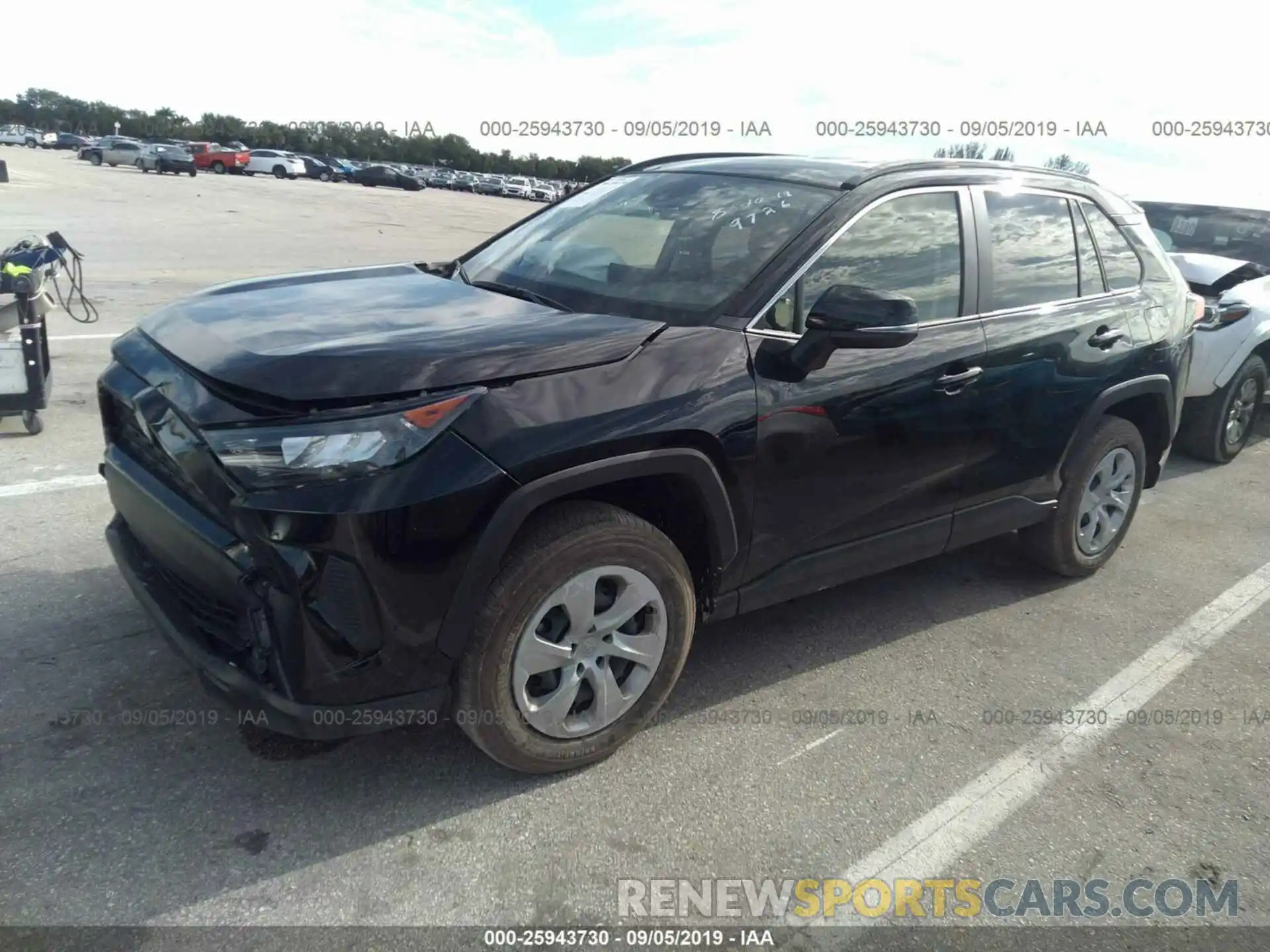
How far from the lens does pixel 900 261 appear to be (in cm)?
354

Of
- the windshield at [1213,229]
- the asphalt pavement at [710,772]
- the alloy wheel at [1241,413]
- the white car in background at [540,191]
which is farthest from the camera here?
the white car in background at [540,191]

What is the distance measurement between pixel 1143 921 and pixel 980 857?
1.39 ft

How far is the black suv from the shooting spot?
244 centimetres

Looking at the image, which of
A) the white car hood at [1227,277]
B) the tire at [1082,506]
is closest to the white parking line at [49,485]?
the tire at [1082,506]

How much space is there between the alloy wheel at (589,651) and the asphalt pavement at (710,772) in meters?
0.25

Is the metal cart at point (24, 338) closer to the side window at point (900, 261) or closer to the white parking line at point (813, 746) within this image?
the side window at point (900, 261)

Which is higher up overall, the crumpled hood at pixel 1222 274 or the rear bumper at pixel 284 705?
the crumpled hood at pixel 1222 274

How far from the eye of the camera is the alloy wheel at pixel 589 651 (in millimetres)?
2709

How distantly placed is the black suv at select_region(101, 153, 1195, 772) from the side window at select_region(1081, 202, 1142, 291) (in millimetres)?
153

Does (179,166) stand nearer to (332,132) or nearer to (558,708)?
(332,132)

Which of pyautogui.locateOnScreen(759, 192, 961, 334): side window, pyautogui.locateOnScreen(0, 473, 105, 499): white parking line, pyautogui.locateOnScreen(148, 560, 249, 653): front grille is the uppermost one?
pyautogui.locateOnScreen(759, 192, 961, 334): side window

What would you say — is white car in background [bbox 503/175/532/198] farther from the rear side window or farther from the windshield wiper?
the windshield wiper

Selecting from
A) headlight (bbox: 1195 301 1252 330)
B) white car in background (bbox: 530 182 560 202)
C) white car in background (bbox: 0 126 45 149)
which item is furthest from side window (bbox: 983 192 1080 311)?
white car in background (bbox: 0 126 45 149)

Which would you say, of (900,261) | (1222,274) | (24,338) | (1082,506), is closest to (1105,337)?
(1082,506)
